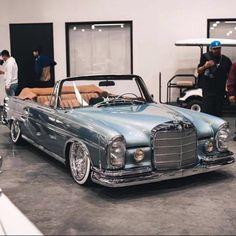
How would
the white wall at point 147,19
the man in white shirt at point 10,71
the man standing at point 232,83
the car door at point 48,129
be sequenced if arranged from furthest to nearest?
1. the white wall at point 147,19
2. the man in white shirt at point 10,71
3. the man standing at point 232,83
4. the car door at point 48,129

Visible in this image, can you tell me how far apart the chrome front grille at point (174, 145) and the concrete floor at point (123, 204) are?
1.10 feet

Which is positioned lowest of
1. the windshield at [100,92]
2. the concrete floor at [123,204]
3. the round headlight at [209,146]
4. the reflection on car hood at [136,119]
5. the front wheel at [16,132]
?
the concrete floor at [123,204]

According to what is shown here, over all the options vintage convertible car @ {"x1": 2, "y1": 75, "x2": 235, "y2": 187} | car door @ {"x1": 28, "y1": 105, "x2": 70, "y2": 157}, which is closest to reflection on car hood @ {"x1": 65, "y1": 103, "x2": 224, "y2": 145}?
vintage convertible car @ {"x1": 2, "y1": 75, "x2": 235, "y2": 187}

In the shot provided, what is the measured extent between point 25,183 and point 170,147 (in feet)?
6.06

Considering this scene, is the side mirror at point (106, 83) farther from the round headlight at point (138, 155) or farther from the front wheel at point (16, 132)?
the front wheel at point (16, 132)

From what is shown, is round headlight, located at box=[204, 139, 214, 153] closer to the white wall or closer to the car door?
the car door

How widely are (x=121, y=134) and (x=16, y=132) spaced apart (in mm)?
3372

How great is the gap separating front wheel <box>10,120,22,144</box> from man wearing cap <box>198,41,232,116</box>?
3.26 metres

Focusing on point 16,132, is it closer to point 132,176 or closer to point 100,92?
point 100,92

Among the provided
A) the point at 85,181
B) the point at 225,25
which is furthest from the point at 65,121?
the point at 225,25

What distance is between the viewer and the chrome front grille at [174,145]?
480 cm

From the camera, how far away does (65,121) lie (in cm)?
541

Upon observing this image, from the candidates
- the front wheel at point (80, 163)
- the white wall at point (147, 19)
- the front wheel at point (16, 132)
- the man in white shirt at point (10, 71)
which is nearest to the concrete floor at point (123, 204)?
the front wheel at point (80, 163)

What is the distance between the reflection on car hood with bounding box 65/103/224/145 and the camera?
4.76 m
